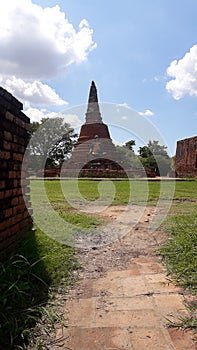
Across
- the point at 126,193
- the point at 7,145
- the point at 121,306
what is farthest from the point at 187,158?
the point at 121,306

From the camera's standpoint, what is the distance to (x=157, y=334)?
1467mm

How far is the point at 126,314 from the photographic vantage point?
1.67 metres

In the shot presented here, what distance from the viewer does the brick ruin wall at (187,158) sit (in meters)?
21.1

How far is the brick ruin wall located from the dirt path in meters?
18.8

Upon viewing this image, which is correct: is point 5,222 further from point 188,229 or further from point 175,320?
point 188,229

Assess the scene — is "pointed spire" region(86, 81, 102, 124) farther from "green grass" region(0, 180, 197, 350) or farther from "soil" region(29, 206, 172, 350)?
"green grass" region(0, 180, 197, 350)

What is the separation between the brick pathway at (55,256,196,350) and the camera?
141cm

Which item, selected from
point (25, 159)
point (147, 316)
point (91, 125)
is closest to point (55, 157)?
point (91, 125)

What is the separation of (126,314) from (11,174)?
1.51 metres

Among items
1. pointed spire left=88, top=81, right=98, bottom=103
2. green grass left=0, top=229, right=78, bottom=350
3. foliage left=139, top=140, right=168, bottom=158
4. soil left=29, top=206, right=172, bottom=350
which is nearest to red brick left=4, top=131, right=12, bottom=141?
green grass left=0, top=229, right=78, bottom=350

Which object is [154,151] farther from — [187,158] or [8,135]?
[8,135]

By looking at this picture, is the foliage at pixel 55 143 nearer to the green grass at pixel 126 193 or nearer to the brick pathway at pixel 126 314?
the green grass at pixel 126 193

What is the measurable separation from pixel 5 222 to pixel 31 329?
1042 millimetres

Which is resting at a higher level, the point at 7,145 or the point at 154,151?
the point at 154,151
